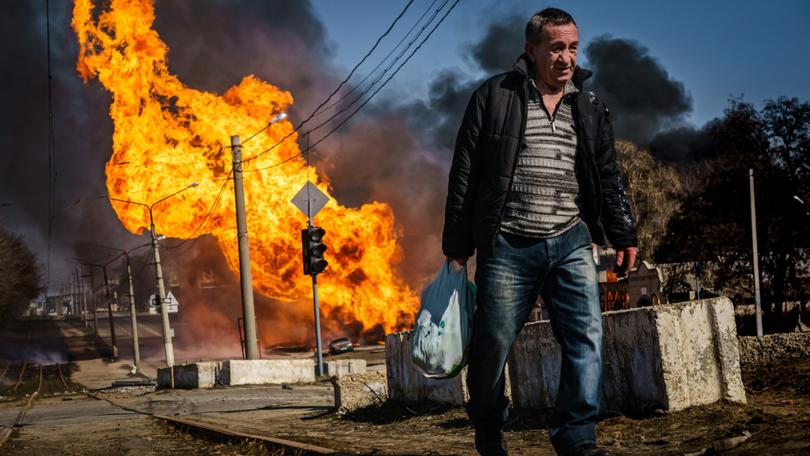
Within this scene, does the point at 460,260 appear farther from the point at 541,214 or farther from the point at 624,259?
the point at 624,259

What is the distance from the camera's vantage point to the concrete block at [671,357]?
21.2 feet

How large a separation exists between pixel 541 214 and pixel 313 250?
13713mm

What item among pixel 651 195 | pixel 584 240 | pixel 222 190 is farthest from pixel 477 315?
pixel 651 195

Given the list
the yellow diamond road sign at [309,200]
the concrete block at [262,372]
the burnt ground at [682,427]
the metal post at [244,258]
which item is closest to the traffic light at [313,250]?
the yellow diamond road sign at [309,200]

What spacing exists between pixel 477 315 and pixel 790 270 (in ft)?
146

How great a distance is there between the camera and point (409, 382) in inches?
384

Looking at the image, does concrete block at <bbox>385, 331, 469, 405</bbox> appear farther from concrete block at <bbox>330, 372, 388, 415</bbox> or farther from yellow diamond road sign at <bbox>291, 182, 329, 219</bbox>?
yellow diamond road sign at <bbox>291, 182, 329, 219</bbox>

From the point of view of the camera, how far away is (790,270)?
45406mm

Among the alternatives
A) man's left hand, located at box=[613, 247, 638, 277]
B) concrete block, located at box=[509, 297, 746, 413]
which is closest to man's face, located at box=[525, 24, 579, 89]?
man's left hand, located at box=[613, 247, 638, 277]

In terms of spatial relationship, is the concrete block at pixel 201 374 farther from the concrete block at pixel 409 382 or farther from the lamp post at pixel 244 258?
the concrete block at pixel 409 382

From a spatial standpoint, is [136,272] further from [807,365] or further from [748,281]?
[807,365]

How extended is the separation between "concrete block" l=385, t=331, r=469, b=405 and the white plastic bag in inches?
159

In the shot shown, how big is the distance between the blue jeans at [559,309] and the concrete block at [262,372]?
20.6m

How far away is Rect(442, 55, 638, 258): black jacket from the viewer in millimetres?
4387
